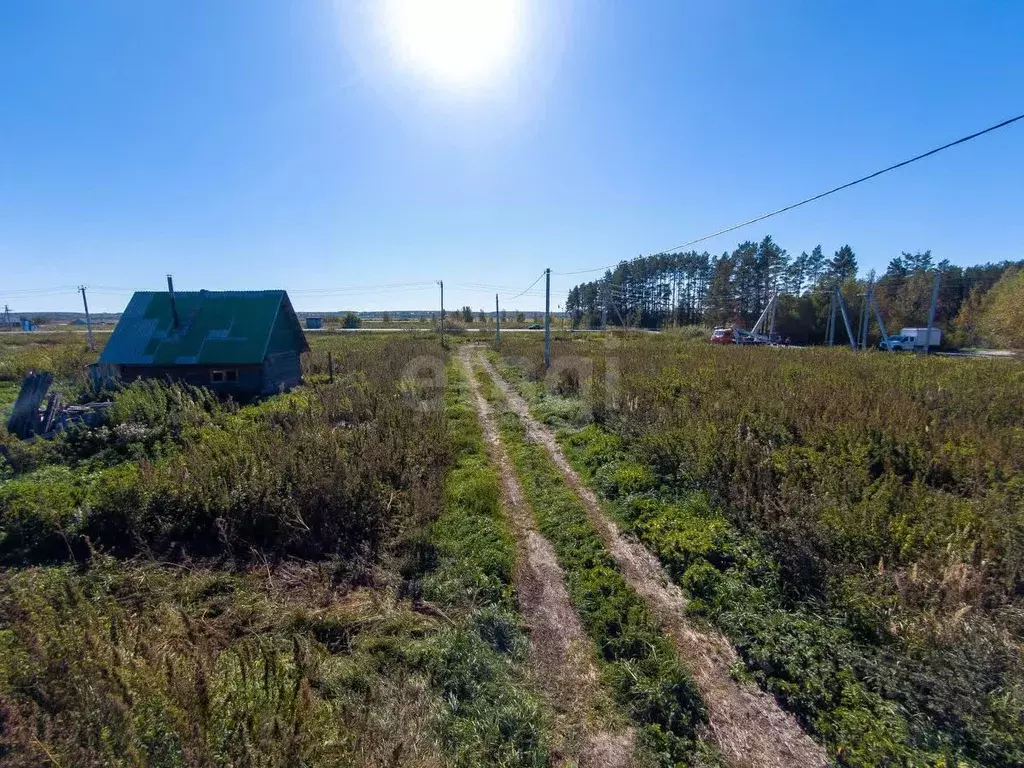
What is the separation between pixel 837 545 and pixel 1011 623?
1.29 m

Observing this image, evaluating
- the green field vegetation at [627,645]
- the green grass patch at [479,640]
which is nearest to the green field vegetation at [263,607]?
the green grass patch at [479,640]

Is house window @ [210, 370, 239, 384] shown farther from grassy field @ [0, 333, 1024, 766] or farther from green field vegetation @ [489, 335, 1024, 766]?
green field vegetation @ [489, 335, 1024, 766]

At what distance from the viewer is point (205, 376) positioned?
1628cm

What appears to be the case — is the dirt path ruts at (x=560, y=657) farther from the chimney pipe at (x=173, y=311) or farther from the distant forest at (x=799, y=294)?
the distant forest at (x=799, y=294)

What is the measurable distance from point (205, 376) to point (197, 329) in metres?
2.12

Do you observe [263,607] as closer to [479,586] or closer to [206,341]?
[479,586]

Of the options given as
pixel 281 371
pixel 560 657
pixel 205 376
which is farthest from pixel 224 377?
pixel 560 657

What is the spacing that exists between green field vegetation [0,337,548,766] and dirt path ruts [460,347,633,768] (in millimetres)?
188

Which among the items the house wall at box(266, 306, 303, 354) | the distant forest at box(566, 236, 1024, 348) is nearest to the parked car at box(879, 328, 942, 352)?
the distant forest at box(566, 236, 1024, 348)

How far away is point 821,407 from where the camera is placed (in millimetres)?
8703

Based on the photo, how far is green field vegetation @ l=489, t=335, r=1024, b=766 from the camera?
311 centimetres

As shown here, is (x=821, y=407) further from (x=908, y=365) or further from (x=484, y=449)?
(x=908, y=365)

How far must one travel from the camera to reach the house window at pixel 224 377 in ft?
53.4

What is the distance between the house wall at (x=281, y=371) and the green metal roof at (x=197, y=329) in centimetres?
87
